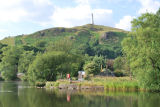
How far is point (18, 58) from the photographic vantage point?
12850 centimetres

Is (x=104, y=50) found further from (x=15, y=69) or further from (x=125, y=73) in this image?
(x=125, y=73)

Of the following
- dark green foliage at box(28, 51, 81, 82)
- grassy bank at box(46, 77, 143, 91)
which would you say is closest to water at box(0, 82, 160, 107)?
grassy bank at box(46, 77, 143, 91)

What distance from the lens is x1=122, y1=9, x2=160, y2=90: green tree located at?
43.7m

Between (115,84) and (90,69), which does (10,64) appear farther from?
(115,84)

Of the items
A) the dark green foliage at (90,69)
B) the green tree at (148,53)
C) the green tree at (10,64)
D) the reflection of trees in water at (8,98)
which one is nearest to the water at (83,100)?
the reflection of trees in water at (8,98)

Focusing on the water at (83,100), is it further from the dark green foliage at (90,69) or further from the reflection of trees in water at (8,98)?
the dark green foliage at (90,69)

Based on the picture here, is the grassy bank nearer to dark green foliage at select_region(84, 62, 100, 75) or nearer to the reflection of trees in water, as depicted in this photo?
the reflection of trees in water

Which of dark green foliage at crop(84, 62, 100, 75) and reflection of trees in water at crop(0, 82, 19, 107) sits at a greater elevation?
dark green foliage at crop(84, 62, 100, 75)

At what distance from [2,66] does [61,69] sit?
176 ft

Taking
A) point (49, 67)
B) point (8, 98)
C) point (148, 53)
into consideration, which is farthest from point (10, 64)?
point (148, 53)

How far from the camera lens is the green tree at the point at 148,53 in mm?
43688

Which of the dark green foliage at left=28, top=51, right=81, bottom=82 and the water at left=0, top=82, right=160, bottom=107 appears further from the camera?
the dark green foliage at left=28, top=51, right=81, bottom=82

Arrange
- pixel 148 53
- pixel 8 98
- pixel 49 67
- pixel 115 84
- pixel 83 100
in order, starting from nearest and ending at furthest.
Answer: pixel 83 100 < pixel 8 98 < pixel 148 53 < pixel 115 84 < pixel 49 67

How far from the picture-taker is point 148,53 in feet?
141
